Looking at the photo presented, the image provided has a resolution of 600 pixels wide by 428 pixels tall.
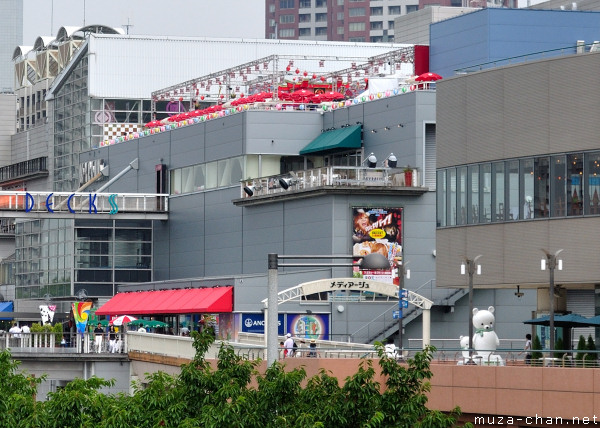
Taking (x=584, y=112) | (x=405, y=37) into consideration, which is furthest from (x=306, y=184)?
(x=405, y=37)

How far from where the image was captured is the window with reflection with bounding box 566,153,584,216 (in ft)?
157

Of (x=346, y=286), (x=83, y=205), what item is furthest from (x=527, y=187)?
(x=83, y=205)

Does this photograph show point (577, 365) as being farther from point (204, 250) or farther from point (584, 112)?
point (204, 250)

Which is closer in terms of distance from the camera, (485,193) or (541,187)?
(541,187)

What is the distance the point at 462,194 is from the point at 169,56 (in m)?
65.8

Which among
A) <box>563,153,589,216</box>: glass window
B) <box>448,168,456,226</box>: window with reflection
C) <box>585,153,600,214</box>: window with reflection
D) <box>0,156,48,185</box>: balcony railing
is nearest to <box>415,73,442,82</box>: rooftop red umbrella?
<box>448,168,456,226</box>: window with reflection

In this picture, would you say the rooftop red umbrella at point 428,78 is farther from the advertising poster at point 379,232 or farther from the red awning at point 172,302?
the red awning at point 172,302

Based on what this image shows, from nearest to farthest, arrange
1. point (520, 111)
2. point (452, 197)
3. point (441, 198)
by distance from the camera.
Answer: point (520, 111), point (452, 197), point (441, 198)

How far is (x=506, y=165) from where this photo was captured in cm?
5066

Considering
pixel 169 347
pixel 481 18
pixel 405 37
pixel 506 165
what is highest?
pixel 405 37

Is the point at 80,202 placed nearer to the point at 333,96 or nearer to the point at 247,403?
the point at 333,96

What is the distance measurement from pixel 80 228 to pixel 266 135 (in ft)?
58.5

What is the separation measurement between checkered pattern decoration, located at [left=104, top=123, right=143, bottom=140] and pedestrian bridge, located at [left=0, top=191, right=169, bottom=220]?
1624 centimetres

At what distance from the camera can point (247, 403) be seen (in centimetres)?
3650
